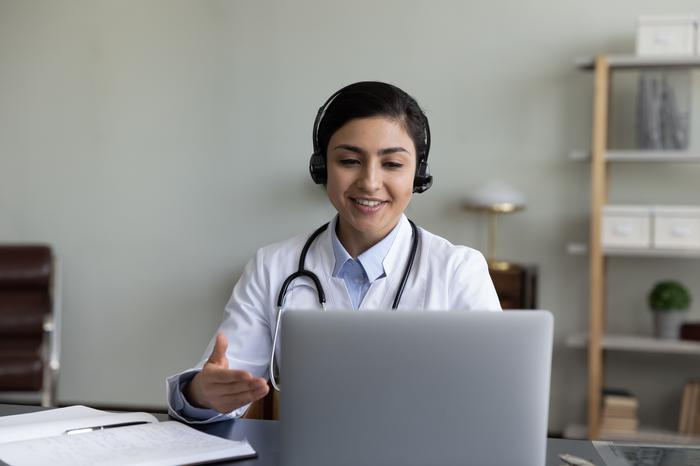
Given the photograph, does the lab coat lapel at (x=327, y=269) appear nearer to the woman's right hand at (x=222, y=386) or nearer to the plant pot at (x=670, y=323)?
the woman's right hand at (x=222, y=386)

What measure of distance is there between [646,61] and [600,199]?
0.63m

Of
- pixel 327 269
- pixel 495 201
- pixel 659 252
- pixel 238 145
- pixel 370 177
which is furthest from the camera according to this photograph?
pixel 238 145

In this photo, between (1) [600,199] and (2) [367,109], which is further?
(1) [600,199]

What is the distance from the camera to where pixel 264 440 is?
1367mm

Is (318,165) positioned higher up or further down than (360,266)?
higher up

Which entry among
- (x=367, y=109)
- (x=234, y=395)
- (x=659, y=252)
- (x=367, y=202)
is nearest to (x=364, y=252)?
(x=367, y=202)

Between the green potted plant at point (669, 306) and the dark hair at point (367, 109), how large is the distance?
2.47 m

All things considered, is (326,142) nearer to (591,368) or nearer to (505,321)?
(505,321)

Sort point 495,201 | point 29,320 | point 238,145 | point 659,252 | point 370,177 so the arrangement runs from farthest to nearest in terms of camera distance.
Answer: point 238,145 < point 29,320 < point 495,201 < point 659,252 < point 370,177

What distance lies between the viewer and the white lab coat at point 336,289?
5.55ft

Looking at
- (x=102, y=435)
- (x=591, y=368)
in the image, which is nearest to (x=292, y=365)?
(x=102, y=435)

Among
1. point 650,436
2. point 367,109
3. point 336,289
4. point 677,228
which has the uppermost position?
point 367,109

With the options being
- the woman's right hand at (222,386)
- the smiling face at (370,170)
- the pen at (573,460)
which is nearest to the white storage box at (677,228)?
the smiling face at (370,170)

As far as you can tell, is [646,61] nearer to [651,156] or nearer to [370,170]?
[651,156]
